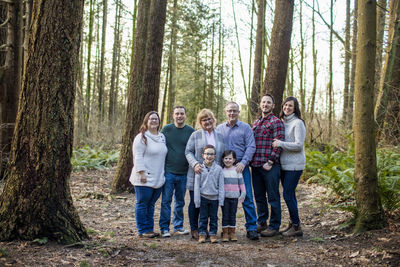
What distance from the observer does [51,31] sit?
3.97 metres

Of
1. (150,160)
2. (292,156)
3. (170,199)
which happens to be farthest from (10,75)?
(292,156)

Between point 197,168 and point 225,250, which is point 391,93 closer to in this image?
point 197,168

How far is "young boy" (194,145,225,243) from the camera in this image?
4918 mm

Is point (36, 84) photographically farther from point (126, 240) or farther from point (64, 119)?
point (126, 240)

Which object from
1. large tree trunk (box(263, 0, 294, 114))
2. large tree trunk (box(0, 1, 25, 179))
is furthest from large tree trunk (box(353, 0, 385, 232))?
large tree trunk (box(0, 1, 25, 179))

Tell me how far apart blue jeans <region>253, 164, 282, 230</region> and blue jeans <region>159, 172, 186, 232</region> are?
1.23 m

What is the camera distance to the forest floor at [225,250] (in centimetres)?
371

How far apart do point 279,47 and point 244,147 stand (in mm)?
4225

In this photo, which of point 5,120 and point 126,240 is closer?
point 126,240

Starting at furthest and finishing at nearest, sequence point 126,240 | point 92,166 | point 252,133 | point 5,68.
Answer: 1. point 92,166
2. point 5,68
3. point 252,133
4. point 126,240

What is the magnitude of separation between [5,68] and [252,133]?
6925mm

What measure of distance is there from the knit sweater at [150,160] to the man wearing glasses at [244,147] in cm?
109

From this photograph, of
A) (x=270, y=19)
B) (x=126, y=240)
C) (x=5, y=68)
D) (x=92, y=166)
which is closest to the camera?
(x=126, y=240)

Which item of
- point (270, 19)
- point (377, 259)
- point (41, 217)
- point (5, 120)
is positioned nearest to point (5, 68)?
point (5, 120)
